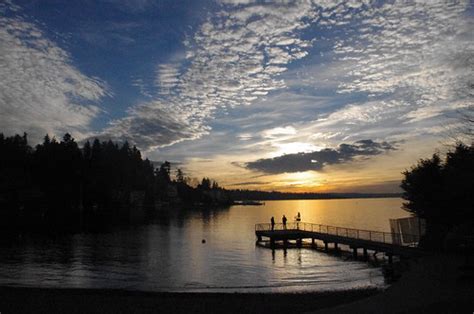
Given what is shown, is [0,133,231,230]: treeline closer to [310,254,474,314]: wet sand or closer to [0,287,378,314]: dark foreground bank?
[0,287,378,314]: dark foreground bank

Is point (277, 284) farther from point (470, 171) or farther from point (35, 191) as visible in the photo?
point (35, 191)

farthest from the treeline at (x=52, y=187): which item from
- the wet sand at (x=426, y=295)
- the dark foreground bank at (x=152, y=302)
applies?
the wet sand at (x=426, y=295)

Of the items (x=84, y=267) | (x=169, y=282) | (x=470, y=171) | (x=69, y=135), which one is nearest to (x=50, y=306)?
(x=169, y=282)

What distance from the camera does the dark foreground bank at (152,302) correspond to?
18.7 m

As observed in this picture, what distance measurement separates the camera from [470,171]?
1034 inches

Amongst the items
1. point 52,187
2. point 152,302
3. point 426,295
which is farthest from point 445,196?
point 52,187

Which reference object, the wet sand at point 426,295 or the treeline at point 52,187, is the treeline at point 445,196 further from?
the treeline at point 52,187

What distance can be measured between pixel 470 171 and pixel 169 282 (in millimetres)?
22318

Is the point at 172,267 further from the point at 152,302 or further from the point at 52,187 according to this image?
the point at 52,187

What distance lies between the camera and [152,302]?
20672mm

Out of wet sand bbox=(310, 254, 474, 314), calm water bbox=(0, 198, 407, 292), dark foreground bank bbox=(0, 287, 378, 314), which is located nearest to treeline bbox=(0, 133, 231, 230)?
calm water bbox=(0, 198, 407, 292)

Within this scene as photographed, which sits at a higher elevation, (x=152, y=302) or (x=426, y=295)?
(x=426, y=295)

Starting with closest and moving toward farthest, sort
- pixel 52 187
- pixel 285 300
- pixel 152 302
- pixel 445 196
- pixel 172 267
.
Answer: pixel 152 302 < pixel 285 300 < pixel 445 196 < pixel 172 267 < pixel 52 187

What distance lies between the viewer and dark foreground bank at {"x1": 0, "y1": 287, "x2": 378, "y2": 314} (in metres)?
18.7
